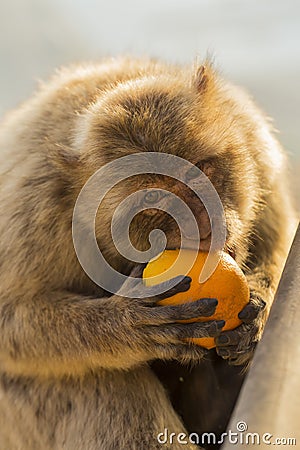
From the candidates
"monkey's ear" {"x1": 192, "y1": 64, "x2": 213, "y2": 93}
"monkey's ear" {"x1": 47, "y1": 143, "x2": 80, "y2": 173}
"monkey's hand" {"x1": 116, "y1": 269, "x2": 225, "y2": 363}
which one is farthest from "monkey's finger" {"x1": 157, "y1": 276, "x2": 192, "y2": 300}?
"monkey's ear" {"x1": 192, "y1": 64, "x2": 213, "y2": 93}

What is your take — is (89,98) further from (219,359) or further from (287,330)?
(287,330)

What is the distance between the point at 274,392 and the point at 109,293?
3.92 feet

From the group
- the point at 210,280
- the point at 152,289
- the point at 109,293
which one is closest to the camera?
the point at 210,280

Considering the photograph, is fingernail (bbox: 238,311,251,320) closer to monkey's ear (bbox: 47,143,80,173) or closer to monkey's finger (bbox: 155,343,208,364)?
monkey's finger (bbox: 155,343,208,364)

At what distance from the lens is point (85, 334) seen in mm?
1978

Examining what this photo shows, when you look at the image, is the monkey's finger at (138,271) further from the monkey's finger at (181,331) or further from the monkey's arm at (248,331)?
the monkey's arm at (248,331)

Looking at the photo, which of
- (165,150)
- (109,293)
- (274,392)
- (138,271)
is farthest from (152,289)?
(274,392)

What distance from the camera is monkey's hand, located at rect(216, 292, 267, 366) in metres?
1.86

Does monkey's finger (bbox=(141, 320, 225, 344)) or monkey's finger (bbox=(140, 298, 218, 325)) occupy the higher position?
monkey's finger (bbox=(140, 298, 218, 325))

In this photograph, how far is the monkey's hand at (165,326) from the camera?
5.98 feet

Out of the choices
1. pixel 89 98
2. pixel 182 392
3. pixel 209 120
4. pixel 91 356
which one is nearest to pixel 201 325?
pixel 91 356

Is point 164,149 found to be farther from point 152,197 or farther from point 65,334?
point 65,334

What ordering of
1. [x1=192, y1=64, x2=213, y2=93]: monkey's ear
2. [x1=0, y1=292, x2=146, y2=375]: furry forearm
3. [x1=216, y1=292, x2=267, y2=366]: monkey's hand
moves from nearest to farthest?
1. [x1=216, y1=292, x2=267, y2=366]: monkey's hand
2. [x1=0, y1=292, x2=146, y2=375]: furry forearm
3. [x1=192, y1=64, x2=213, y2=93]: monkey's ear

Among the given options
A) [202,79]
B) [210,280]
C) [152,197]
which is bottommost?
[210,280]
